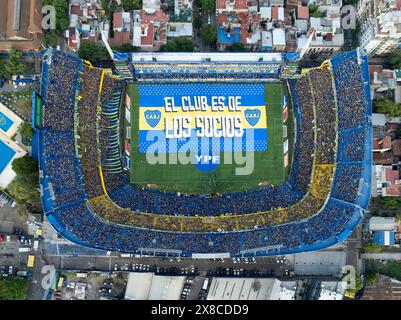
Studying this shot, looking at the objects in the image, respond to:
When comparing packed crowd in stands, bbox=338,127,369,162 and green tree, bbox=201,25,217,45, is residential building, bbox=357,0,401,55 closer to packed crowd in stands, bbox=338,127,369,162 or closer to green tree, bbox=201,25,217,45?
packed crowd in stands, bbox=338,127,369,162

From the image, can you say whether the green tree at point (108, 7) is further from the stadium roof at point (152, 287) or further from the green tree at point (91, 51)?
the stadium roof at point (152, 287)

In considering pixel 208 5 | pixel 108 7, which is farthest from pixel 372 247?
pixel 108 7

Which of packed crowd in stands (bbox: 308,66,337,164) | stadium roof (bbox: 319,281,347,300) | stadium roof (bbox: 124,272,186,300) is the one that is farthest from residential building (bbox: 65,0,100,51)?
stadium roof (bbox: 319,281,347,300)

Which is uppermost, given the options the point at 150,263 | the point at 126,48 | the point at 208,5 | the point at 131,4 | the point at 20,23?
the point at 208,5

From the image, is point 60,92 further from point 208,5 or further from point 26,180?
point 208,5

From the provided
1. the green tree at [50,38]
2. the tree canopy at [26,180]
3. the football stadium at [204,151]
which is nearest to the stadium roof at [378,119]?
the football stadium at [204,151]

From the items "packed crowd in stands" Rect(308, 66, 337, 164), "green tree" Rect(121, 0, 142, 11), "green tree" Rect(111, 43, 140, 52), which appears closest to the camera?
"packed crowd in stands" Rect(308, 66, 337, 164)
